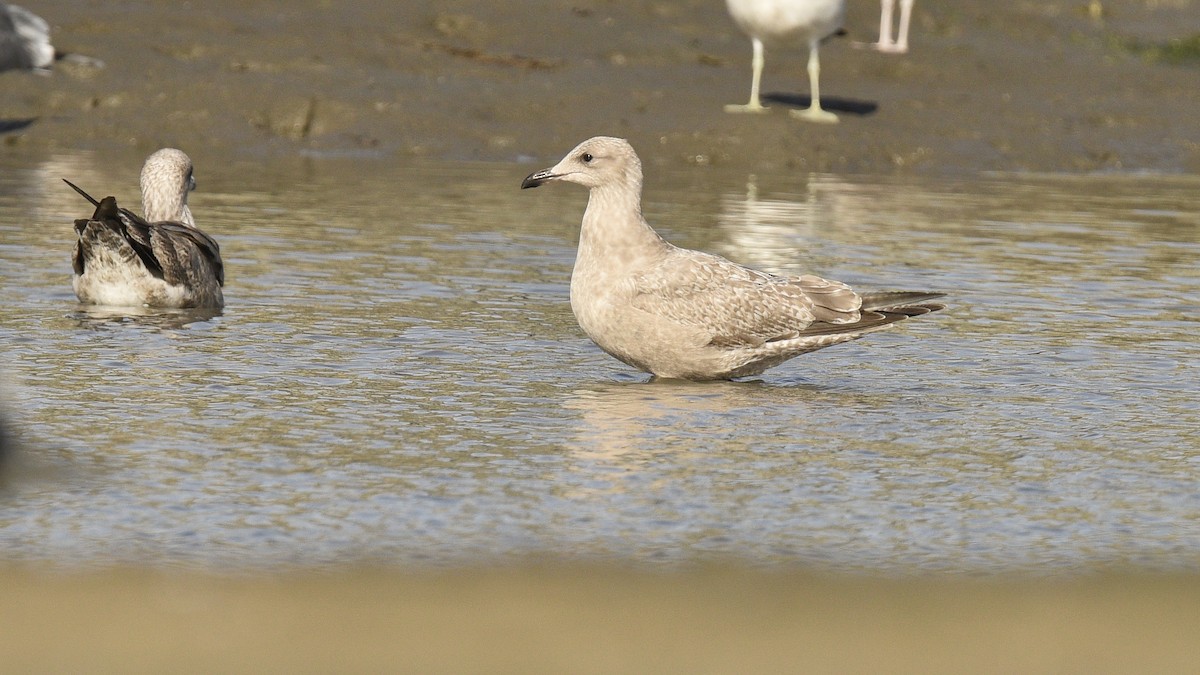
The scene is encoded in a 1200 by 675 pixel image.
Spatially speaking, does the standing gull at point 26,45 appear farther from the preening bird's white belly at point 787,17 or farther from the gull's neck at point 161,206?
the gull's neck at point 161,206

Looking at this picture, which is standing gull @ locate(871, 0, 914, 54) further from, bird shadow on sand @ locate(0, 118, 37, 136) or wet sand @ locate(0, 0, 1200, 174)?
bird shadow on sand @ locate(0, 118, 37, 136)

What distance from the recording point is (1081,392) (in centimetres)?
845

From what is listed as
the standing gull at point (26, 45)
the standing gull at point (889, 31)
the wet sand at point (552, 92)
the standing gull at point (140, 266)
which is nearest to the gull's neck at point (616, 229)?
the standing gull at point (140, 266)

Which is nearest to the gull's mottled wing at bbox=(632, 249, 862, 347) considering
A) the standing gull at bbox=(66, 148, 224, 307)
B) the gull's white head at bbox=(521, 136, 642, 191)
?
the gull's white head at bbox=(521, 136, 642, 191)

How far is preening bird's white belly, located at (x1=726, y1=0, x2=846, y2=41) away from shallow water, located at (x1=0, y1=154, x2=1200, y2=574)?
24.8ft

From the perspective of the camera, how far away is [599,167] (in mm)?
8969

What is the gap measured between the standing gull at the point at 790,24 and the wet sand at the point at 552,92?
0.92ft

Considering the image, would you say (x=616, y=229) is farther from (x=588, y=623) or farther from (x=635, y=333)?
(x=588, y=623)

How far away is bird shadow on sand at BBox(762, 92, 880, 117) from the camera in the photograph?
2273 cm

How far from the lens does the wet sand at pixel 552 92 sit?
20.6 m

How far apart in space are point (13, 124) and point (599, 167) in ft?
43.8

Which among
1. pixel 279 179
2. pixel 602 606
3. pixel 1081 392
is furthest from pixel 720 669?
pixel 279 179

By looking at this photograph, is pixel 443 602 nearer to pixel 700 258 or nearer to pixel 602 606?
pixel 602 606

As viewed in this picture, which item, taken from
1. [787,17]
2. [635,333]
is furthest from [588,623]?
[787,17]
